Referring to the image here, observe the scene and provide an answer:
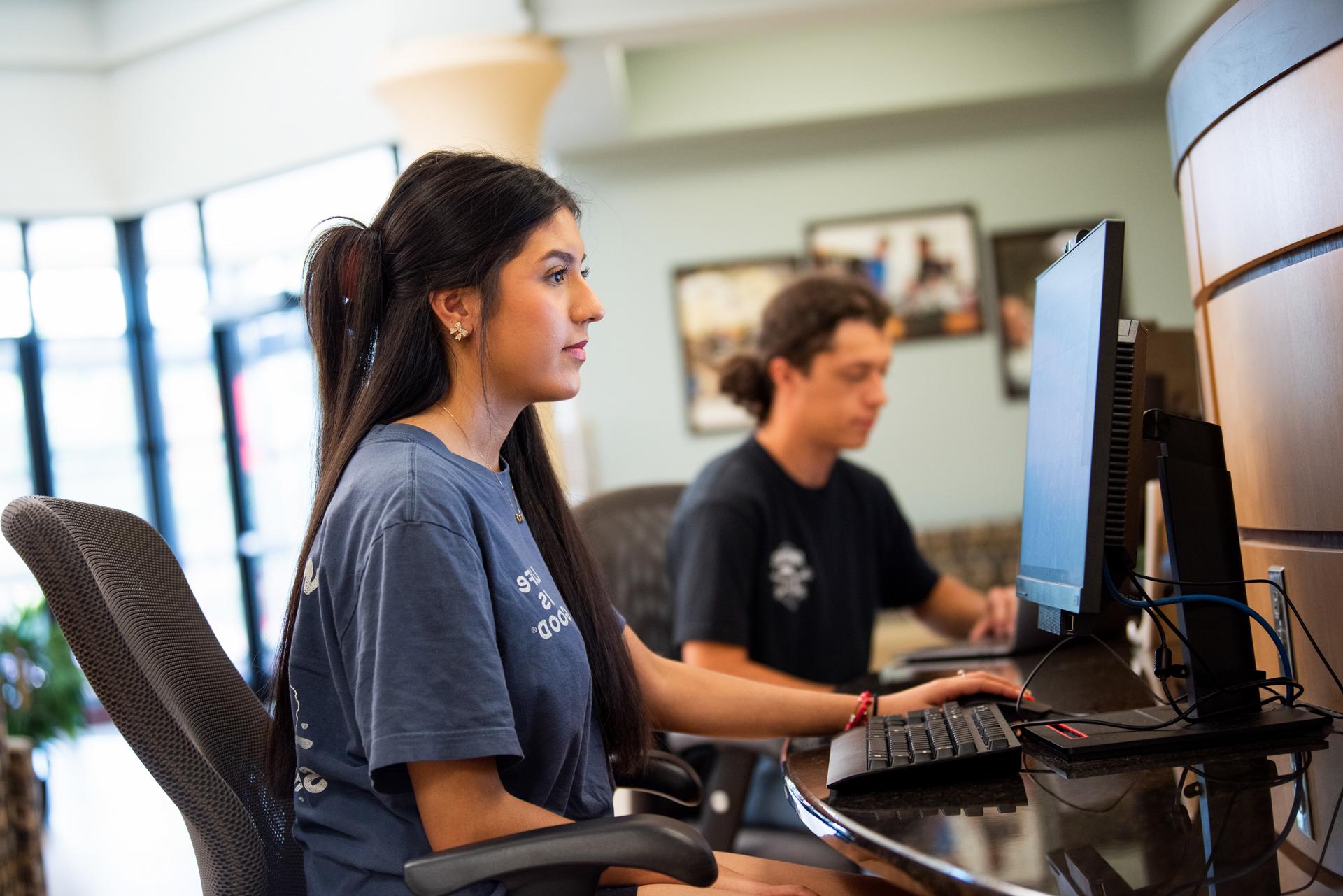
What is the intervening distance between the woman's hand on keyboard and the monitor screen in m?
0.17

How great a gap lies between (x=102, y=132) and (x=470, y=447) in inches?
291

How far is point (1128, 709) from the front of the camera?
1.41 m

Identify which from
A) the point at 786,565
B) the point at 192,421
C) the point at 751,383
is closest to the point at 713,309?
the point at 192,421

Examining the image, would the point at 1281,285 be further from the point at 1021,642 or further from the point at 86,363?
the point at 86,363

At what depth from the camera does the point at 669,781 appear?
5.32 ft

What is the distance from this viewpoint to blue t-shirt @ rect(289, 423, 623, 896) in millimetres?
1102

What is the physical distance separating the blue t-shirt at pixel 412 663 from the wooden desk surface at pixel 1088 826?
0.28 metres

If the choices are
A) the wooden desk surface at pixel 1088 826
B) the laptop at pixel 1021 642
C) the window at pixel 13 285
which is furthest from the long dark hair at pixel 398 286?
the window at pixel 13 285

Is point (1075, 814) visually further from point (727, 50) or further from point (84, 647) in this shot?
point (727, 50)

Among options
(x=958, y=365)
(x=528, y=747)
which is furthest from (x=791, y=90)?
(x=528, y=747)

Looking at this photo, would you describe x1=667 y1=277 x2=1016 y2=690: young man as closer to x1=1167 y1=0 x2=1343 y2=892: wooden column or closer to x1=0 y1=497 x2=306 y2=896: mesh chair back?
x1=1167 y1=0 x2=1343 y2=892: wooden column

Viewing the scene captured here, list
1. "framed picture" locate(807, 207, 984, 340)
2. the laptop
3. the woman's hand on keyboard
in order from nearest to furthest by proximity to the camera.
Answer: the woman's hand on keyboard
the laptop
"framed picture" locate(807, 207, 984, 340)

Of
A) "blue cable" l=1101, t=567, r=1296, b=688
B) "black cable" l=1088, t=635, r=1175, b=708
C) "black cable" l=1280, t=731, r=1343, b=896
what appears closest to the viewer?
"black cable" l=1280, t=731, r=1343, b=896

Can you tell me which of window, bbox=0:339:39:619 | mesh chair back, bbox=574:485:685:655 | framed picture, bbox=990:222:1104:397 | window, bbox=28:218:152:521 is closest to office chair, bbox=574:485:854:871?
mesh chair back, bbox=574:485:685:655
